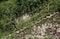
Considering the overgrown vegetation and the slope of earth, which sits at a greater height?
the overgrown vegetation

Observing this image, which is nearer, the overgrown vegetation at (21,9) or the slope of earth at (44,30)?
the slope of earth at (44,30)

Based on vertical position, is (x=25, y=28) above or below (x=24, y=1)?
below

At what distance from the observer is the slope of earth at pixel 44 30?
→ 8.67 m

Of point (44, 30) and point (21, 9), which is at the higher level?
point (21, 9)

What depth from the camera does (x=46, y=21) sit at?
365 inches

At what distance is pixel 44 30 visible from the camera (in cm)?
889

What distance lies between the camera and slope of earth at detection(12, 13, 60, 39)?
28.4 feet

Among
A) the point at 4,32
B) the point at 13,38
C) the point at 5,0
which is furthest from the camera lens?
the point at 5,0

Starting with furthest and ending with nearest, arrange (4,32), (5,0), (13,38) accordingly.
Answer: (5,0), (4,32), (13,38)

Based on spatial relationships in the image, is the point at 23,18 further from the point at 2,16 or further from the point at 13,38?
the point at 13,38

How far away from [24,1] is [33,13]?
0.66 metres

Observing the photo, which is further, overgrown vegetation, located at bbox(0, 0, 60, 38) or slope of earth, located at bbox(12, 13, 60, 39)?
overgrown vegetation, located at bbox(0, 0, 60, 38)

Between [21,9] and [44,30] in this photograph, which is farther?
[21,9]

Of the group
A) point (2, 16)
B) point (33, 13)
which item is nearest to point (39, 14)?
point (33, 13)
